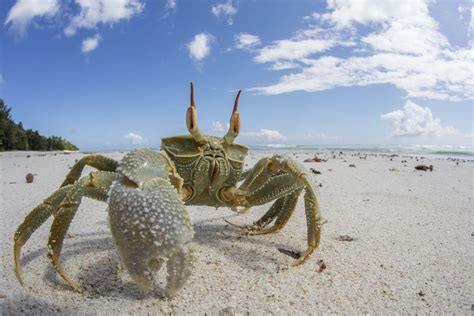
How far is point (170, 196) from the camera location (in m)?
2.00

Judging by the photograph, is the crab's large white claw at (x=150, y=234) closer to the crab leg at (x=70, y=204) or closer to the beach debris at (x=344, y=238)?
the crab leg at (x=70, y=204)

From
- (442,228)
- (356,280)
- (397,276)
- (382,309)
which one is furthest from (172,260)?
(442,228)

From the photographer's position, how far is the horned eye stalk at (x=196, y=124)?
3.51m

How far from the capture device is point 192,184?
12.0ft

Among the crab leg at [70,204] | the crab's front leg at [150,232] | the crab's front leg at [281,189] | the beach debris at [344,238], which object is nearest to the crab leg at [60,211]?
the crab leg at [70,204]

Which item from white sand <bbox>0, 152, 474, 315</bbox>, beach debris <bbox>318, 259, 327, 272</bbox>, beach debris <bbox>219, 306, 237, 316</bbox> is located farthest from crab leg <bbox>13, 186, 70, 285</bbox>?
beach debris <bbox>318, 259, 327, 272</bbox>

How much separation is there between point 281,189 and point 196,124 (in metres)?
1.09

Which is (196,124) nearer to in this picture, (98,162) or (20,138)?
(98,162)

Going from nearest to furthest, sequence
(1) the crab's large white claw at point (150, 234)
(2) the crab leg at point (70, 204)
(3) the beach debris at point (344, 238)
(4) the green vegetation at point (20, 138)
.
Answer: (1) the crab's large white claw at point (150, 234), (2) the crab leg at point (70, 204), (3) the beach debris at point (344, 238), (4) the green vegetation at point (20, 138)

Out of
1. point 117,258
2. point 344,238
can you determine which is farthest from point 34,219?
point 344,238

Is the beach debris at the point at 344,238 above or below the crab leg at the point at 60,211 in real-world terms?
below

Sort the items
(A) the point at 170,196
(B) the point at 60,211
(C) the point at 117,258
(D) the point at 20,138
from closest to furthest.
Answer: (A) the point at 170,196
(B) the point at 60,211
(C) the point at 117,258
(D) the point at 20,138

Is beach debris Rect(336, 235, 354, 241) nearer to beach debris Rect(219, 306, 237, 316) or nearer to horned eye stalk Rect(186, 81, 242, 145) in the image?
horned eye stalk Rect(186, 81, 242, 145)

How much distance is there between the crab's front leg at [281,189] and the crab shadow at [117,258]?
323 millimetres
